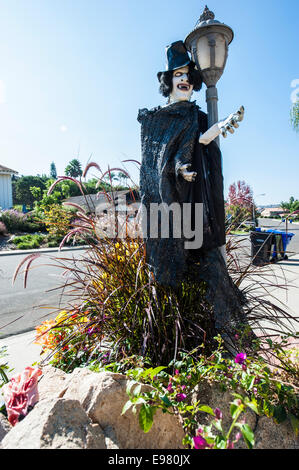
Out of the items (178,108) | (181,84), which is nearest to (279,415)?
(178,108)

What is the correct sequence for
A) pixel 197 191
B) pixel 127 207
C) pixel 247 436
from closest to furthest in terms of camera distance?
pixel 247 436, pixel 197 191, pixel 127 207

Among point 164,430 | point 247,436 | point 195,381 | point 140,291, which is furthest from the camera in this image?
point 140,291

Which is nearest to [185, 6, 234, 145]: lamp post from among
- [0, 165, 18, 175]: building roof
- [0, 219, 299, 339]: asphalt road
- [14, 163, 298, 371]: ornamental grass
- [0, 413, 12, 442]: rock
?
[14, 163, 298, 371]: ornamental grass

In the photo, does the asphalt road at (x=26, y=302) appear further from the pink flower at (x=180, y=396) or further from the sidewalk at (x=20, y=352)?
the pink flower at (x=180, y=396)

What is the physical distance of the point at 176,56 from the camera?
214cm

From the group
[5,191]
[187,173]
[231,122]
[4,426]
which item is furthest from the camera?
[5,191]

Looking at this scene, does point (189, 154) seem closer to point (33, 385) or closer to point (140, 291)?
point (140, 291)

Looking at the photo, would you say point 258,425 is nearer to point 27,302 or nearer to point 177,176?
point 177,176

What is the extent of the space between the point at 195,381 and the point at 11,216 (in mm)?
20742

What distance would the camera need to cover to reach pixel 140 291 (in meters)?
1.76

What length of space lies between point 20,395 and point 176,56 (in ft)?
8.37

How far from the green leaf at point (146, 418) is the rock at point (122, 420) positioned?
0.16 meters

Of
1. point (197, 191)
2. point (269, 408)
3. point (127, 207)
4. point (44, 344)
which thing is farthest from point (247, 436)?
point (127, 207)

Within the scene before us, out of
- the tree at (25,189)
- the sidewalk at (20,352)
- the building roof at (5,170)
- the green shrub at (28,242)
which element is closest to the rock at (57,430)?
the sidewalk at (20,352)
